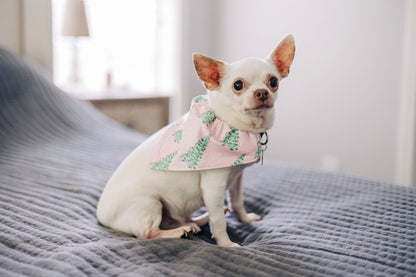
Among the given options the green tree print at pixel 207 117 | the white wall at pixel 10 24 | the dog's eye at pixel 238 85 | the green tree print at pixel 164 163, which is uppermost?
the white wall at pixel 10 24

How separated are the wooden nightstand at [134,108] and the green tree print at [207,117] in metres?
1.51

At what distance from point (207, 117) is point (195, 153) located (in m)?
0.10

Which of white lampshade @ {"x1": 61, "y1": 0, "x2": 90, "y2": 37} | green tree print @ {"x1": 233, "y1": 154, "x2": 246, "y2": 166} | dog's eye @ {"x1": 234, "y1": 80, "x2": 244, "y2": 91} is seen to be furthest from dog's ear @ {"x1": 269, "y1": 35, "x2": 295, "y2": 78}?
white lampshade @ {"x1": 61, "y1": 0, "x2": 90, "y2": 37}

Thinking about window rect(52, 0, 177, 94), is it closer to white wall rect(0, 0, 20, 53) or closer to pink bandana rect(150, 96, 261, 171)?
white wall rect(0, 0, 20, 53)

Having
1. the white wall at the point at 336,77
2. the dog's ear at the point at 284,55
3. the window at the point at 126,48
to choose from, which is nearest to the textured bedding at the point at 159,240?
the dog's ear at the point at 284,55

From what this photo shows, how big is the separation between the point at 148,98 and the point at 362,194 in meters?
1.71

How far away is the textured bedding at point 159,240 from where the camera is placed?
29.8 inches

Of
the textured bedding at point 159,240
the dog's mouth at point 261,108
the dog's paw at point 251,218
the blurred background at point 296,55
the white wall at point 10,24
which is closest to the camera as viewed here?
the textured bedding at point 159,240

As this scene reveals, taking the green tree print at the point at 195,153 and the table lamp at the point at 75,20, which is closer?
the green tree print at the point at 195,153

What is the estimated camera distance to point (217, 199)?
905 mm

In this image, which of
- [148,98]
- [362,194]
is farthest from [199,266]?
[148,98]

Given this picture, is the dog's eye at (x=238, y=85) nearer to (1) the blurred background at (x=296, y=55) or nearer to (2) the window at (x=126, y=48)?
(1) the blurred background at (x=296, y=55)

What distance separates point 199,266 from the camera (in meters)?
0.74

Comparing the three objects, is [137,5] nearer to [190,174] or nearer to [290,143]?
[290,143]
